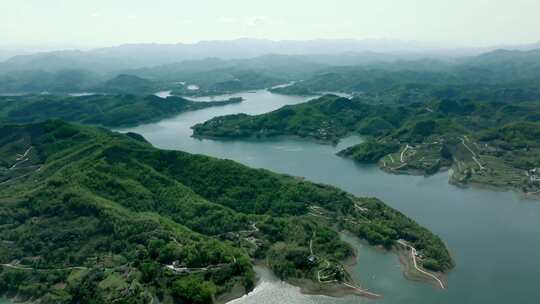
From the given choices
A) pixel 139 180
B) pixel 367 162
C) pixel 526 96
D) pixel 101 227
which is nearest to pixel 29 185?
pixel 139 180

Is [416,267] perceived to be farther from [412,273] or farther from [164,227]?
[164,227]

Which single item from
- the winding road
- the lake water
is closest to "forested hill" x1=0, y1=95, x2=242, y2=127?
the lake water

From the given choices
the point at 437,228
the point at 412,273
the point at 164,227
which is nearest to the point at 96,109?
the point at 164,227

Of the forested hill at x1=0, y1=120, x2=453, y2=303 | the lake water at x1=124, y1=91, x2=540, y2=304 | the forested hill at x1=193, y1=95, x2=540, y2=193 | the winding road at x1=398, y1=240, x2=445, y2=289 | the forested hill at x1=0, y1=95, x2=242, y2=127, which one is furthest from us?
the forested hill at x1=0, y1=95, x2=242, y2=127

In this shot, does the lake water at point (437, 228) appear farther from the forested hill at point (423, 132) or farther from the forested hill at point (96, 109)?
the forested hill at point (96, 109)

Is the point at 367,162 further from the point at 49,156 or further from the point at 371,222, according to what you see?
the point at 49,156

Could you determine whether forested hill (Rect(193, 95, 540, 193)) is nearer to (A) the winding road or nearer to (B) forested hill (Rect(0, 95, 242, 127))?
(B) forested hill (Rect(0, 95, 242, 127))
